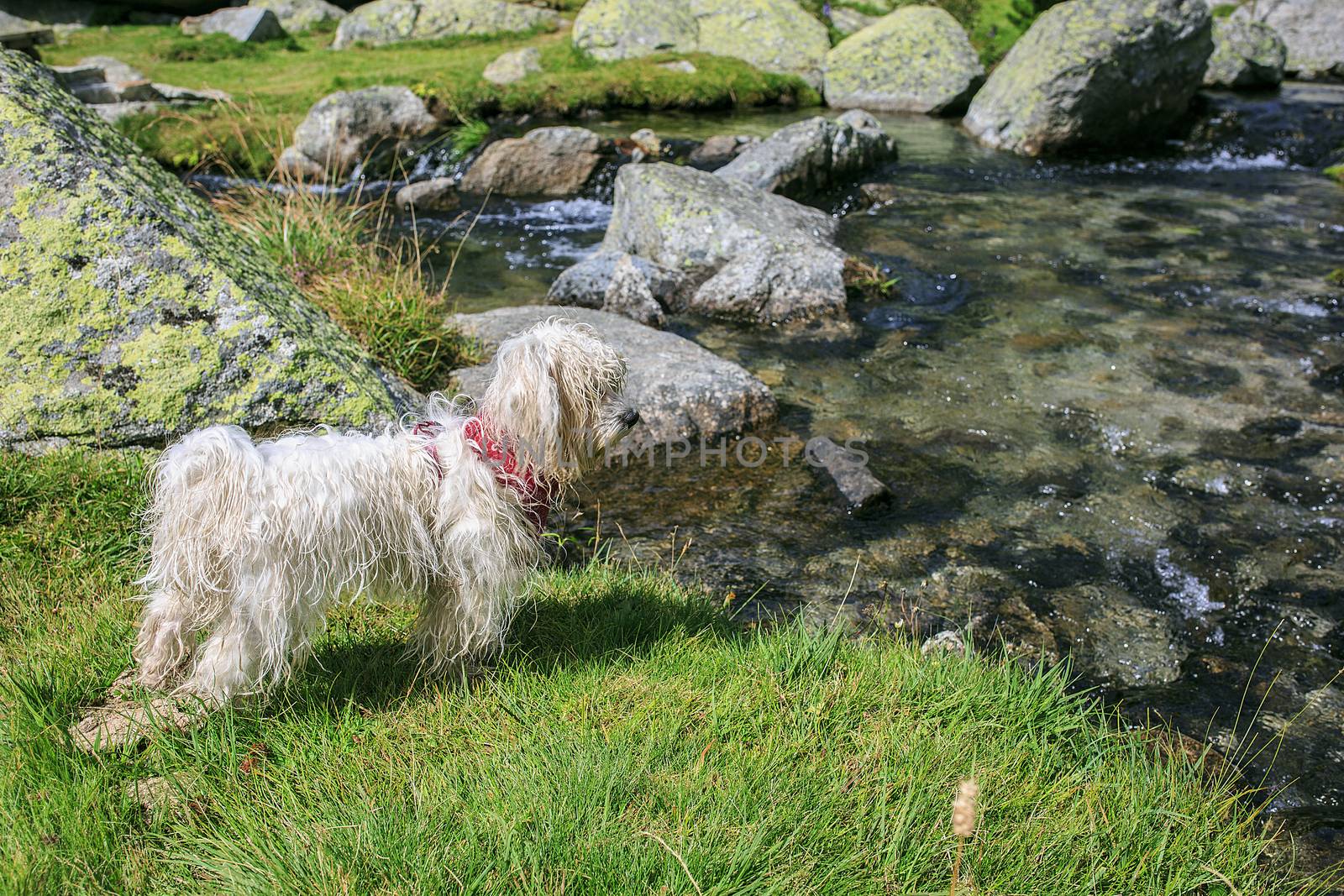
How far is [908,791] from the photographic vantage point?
344 cm

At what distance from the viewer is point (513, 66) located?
21469mm

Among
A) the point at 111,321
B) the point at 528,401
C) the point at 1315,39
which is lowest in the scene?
the point at 528,401

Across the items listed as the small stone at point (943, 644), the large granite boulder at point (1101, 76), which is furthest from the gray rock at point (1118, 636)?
the large granite boulder at point (1101, 76)

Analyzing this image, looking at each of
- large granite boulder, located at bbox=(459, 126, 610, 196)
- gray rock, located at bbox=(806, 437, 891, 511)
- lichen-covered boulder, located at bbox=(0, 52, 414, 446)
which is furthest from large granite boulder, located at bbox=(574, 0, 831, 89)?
lichen-covered boulder, located at bbox=(0, 52, 414, 446)

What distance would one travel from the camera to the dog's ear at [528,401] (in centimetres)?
390

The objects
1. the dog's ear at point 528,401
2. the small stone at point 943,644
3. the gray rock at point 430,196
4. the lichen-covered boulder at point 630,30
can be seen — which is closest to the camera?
the dog's ear at point 528,401

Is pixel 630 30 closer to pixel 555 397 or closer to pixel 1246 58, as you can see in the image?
pixel 1246 58

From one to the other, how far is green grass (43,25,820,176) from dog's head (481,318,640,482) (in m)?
13.2

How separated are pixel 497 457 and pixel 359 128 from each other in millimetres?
14686

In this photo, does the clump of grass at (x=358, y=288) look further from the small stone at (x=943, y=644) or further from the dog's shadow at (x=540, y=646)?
the small stone at (x=943, y=644)

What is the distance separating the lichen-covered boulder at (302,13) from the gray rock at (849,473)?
2897 cm

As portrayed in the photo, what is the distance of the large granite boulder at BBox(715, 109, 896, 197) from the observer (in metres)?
13.8

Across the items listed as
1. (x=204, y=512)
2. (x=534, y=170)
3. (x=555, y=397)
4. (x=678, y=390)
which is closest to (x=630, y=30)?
(x=534, y=170)

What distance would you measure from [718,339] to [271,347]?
5.37 meters
